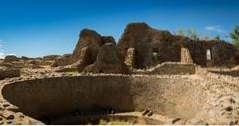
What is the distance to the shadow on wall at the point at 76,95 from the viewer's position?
1628 cm

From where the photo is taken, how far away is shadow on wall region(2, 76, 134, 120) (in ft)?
53.4

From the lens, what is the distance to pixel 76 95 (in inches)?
703

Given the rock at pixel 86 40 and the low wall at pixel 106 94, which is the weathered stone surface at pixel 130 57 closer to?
the rock at pixel 86 40

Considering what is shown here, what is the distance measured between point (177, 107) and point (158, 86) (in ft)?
5.37

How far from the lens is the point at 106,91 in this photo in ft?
60.1

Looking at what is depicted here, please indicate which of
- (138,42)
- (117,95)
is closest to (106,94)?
(117,95)

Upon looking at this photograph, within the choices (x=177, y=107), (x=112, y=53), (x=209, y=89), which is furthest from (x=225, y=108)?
(x=112, y=53)

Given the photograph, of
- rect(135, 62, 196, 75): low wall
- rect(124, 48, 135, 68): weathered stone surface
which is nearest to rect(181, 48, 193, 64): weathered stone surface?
rect(124, 48, 135, 68): weathered stone surface

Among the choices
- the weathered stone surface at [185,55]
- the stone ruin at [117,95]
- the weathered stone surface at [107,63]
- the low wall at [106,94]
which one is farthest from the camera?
the weathered stone surface at [185,55]

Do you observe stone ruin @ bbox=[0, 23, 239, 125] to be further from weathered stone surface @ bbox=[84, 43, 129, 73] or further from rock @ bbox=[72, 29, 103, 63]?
rock @ bbox=[72, 29, 103, 63]

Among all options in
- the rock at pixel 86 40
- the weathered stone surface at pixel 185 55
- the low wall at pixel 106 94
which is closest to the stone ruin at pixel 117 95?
the low wall at pixel 106 94

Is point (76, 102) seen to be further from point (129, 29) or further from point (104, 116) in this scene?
point (129, 29)

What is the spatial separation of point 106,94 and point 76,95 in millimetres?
1446

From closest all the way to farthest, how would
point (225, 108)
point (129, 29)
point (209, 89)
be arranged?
point (225, 108) → point (209, 89) → point (129, 29)
